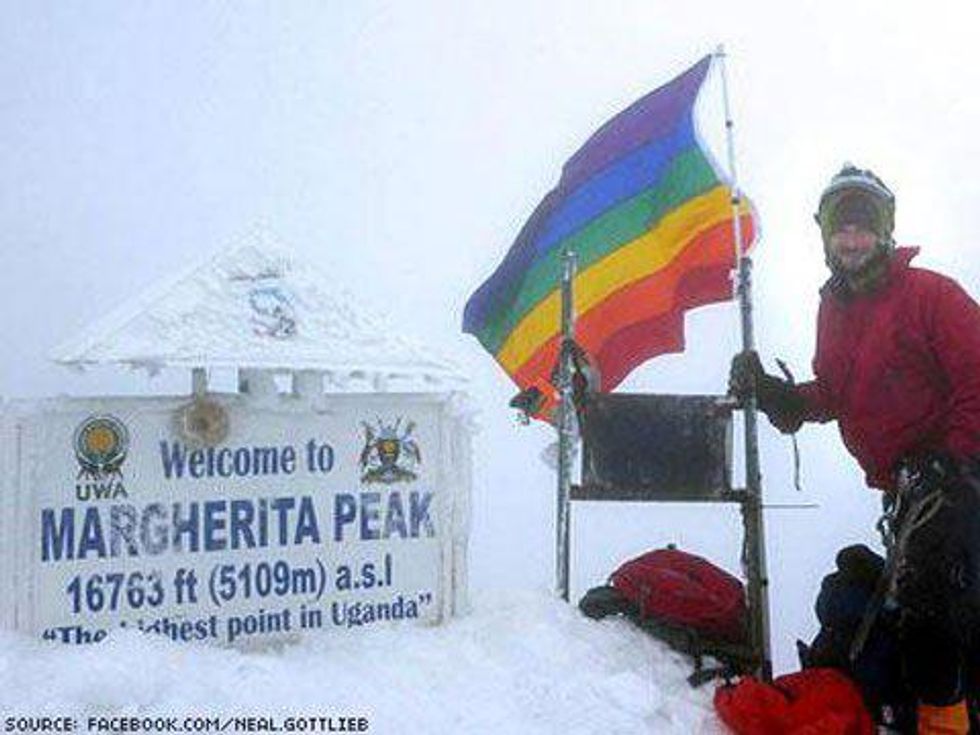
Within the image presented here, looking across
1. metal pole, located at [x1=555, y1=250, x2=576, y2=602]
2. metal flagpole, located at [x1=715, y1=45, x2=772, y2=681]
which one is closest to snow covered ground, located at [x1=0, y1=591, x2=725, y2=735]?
metal flagpole, located at [x1=715, y1=45, x2=772, y2=681]

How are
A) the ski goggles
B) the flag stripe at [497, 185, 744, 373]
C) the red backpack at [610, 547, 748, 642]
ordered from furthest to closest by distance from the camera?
the flag stripe at [497, 185, 744, 373] < the red backpack at [610, 547, 748, 642] < the ski goggles

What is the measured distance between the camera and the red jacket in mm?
4438

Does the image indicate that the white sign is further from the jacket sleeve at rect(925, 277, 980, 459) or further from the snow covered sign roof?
the jacket sleeve at rect(925, 277, 980, 459)

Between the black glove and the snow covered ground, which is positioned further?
the black glove

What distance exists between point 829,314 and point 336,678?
2.95 meters

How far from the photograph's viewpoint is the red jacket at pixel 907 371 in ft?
14.6

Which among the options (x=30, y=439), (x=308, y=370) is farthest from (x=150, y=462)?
(x=308, y=370)

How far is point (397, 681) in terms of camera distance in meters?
4.59

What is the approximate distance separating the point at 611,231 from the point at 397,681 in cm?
313

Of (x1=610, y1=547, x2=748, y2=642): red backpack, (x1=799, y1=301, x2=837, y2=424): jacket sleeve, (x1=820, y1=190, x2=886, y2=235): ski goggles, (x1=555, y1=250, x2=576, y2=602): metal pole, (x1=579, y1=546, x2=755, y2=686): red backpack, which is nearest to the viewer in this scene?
(x1=820, y1=190, x2=886, y2=235): ski goggles

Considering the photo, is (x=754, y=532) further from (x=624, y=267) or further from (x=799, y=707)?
(x=624, y=267)

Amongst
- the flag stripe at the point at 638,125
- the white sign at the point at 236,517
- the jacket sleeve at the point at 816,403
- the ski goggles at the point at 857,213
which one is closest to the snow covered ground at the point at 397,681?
the white sign at the point at 236,517

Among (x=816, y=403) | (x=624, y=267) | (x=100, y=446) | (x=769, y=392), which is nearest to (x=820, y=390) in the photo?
(x=816, y=403)

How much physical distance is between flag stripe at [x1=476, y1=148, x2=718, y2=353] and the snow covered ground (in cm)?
216
